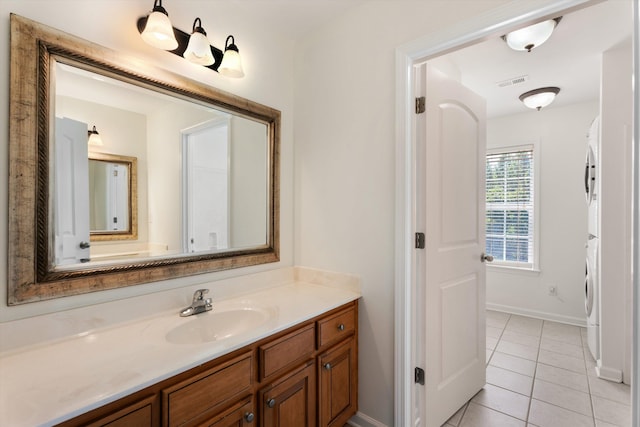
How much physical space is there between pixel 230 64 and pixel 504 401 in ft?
8.78

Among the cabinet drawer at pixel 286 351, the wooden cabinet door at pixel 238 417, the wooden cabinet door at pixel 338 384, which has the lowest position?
the wooden cabinet door at pixel 338 384

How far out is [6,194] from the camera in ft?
3.38

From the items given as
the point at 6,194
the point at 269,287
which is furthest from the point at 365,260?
the point at 6,194

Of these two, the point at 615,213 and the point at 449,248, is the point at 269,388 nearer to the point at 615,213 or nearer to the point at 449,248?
the point at 449,248

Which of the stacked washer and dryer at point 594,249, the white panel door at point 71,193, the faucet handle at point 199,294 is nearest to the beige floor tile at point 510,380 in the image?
the stacked washer and dryer at point 594,249

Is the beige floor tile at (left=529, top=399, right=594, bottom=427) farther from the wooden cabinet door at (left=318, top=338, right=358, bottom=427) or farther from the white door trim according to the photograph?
the wooden cabinet door at (left=318, top=338, right=358, bottom=427)

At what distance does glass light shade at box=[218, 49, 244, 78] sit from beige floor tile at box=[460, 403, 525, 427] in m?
2.40

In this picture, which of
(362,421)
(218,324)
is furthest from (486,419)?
(218,324)

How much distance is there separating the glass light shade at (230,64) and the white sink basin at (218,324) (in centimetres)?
121

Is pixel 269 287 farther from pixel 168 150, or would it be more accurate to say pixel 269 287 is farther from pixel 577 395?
pixel 577 395

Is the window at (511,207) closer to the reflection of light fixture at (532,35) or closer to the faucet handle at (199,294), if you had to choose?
the reflection of light fixture at (532,35)

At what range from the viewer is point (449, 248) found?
180 cm

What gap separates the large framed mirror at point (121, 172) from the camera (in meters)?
1.07

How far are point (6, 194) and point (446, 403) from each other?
2.31m
